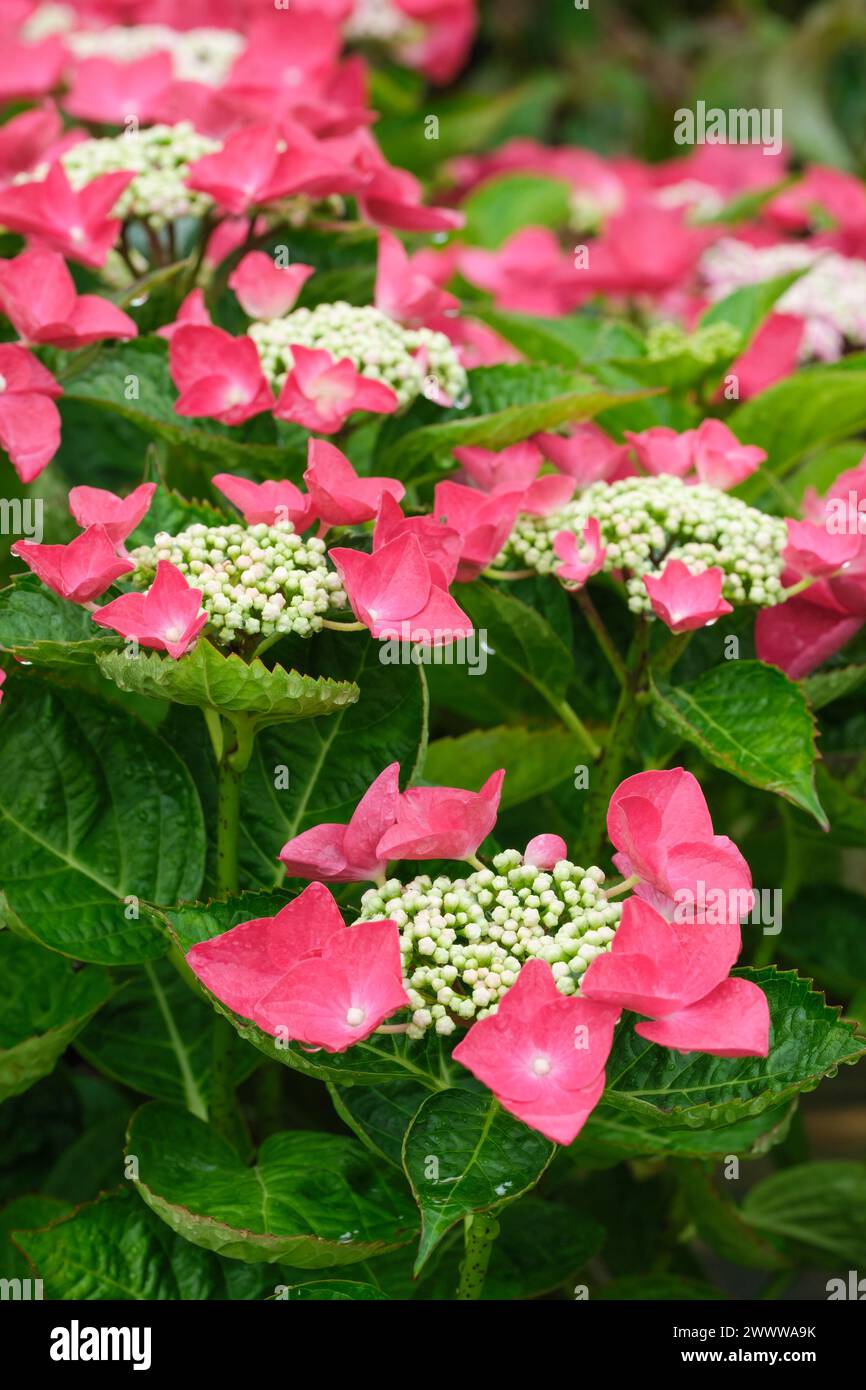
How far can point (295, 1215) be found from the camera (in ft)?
1.83

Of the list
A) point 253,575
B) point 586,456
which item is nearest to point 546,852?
point 253,575

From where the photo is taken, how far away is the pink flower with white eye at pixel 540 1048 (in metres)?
0.44

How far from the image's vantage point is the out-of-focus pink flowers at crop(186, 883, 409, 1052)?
1.51 feet

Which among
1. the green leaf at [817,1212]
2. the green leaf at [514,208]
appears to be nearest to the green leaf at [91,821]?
the green leaf at [817,1212]

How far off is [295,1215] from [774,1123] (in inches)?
9.1

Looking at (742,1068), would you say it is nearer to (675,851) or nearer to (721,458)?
(675,851)

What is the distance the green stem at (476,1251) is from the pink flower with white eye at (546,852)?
0.13 m

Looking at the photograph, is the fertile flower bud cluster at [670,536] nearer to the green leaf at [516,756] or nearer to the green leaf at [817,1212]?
the green leaf at [516,756]

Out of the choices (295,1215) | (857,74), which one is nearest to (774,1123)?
(295,1215)

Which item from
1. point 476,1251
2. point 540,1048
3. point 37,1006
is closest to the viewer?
point 540,1048

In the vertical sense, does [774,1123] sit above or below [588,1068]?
below

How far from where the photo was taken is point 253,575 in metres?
0.54

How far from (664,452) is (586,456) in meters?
0.04
